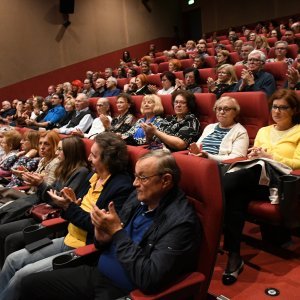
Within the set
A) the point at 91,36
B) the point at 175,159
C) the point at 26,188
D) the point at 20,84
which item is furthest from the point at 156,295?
the point at 91,36

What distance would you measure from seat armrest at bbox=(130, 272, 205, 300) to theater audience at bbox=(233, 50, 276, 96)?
146 centimetres

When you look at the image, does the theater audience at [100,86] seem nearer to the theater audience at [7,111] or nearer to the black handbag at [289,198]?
the theater audience at [7,111]

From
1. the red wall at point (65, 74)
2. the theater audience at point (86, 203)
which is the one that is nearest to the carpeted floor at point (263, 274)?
the theater audience at point (86, 203)

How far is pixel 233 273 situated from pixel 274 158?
39 cm

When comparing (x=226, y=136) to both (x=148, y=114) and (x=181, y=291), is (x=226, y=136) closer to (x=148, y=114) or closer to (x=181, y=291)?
(x=148, y=114)

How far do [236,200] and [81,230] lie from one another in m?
0.47

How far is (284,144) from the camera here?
1308 mm

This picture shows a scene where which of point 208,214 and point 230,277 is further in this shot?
point 230,277

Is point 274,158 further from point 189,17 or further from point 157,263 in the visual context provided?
point 189,17

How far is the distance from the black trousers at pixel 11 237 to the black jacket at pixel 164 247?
57 cm

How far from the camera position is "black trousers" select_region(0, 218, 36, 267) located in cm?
126

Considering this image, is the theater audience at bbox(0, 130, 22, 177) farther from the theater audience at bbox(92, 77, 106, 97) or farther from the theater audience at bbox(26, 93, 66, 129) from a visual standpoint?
the theater audience at bbox(92, 77, 106, 97)

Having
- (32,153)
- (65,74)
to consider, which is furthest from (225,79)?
(65,74)

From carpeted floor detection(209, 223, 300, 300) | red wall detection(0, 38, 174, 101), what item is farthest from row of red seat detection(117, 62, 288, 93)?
red wall detection(0, 38, 174, 101)
